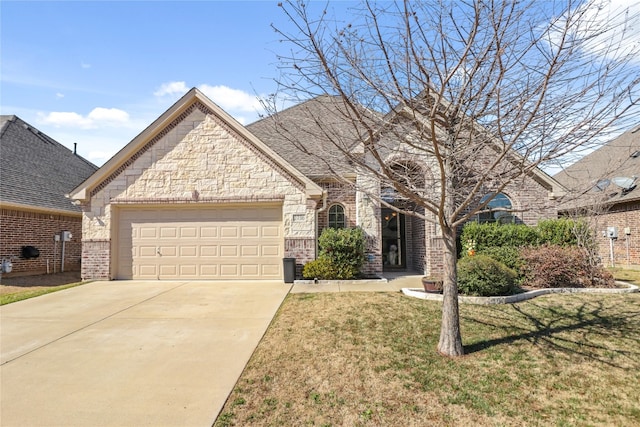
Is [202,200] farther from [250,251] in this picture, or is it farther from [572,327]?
[572,327]

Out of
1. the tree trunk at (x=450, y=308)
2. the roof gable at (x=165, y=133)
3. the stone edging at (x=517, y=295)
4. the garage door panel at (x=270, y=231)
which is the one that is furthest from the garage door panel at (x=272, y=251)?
the tree trunk at (x=450, y=308)

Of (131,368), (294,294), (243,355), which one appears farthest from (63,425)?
(294,294)

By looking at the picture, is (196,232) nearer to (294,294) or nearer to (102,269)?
(102,269)

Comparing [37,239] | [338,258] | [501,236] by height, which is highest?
[37,239]

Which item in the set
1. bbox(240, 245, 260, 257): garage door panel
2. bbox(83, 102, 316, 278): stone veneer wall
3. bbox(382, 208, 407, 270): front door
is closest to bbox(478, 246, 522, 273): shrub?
bbox(382, 208, 407, 270): front door

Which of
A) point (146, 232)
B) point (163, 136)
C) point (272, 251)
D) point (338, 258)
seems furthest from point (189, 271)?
point (338, 258)

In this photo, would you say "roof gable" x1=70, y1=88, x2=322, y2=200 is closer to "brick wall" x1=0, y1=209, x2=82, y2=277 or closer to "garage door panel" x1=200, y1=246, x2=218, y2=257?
"brick wall" x1=0, y1=209, x2=82, y2=277

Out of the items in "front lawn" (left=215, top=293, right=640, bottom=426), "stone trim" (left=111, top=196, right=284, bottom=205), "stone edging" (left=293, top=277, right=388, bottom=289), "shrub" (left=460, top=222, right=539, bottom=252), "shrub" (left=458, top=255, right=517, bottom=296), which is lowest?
"front lawn" (left=215, top=293, right=640, bottom=426)

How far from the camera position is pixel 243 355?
17.0 feet

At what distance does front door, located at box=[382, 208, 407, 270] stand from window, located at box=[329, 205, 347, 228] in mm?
2211

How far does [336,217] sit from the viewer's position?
42.8ft

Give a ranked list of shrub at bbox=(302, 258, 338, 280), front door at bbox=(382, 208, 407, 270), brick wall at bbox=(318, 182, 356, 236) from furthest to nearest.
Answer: front door at bbox=(382, 208, 407, 270), brick wall at bbox=(318, 182, 356, 236), shrub at bbox=(302, 258, 338, 280)

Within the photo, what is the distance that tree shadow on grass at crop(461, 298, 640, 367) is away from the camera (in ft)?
17.5

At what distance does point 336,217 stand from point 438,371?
→ 865 cm
